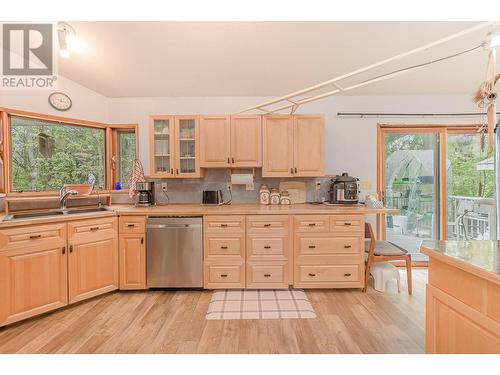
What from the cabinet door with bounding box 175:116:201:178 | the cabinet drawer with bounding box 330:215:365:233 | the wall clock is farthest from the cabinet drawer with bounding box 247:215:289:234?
the wall clock

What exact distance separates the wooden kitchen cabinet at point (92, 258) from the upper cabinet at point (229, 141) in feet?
4.35

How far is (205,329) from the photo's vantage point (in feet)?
6.77

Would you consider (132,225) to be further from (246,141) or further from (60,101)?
(60,101)

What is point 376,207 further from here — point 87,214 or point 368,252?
point 87,214

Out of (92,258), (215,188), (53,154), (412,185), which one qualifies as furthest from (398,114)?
(53,154)

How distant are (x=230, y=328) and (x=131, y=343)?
770 mm

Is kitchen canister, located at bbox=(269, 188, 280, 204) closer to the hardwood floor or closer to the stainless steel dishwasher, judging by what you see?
the stainless steel dishwasher

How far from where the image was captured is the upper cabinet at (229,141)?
10.2 feet

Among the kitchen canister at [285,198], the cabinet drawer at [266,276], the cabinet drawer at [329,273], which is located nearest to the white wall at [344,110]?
the kitchen canister at [285,198]

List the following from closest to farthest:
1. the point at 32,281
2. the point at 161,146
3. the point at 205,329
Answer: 1. the point at 205,329
2. the point at 32,281
3. the point at 161,146

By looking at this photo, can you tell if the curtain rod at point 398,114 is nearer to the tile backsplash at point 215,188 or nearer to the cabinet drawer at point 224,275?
the tile backsplash at point 215,188

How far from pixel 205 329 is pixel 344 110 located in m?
3.14

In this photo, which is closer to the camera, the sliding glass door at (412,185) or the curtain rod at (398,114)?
the curtain rod at (398,114)
